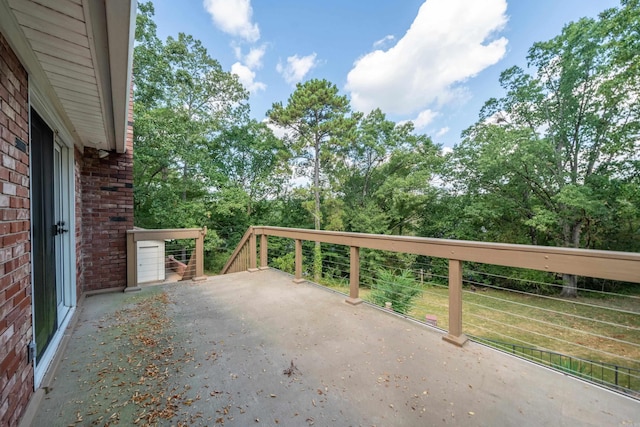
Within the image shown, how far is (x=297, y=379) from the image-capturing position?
5.88 feet

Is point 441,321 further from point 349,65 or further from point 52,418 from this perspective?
point 349,65

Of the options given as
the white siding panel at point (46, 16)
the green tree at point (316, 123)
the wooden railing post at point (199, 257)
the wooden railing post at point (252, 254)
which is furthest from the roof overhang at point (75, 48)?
the green tree at point (316, 123)

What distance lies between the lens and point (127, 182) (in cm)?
402

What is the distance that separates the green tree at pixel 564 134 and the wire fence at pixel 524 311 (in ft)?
4.32

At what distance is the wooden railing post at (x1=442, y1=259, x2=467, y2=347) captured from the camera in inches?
88.7

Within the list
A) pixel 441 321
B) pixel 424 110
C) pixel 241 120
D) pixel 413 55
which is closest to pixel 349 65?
pixel 413 55

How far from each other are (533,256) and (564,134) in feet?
37.7

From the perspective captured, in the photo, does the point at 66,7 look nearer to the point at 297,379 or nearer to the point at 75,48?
the point at 75,48

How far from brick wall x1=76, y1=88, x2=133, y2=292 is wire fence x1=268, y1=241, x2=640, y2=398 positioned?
316 cm

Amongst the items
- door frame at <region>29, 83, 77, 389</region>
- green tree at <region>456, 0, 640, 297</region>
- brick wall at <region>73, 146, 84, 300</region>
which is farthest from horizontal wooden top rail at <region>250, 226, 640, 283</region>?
green tree at <region>456, 0, 640, 297</region>

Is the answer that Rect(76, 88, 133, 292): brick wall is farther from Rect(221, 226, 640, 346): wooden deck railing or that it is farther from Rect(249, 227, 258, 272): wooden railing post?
Rect(221, 226, 640, 346): wooden deck railing

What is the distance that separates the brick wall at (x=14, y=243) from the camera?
1.27 meters

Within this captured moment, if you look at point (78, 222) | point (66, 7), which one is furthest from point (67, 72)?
point (78, 222)

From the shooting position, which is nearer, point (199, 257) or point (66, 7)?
point (66, 7)
